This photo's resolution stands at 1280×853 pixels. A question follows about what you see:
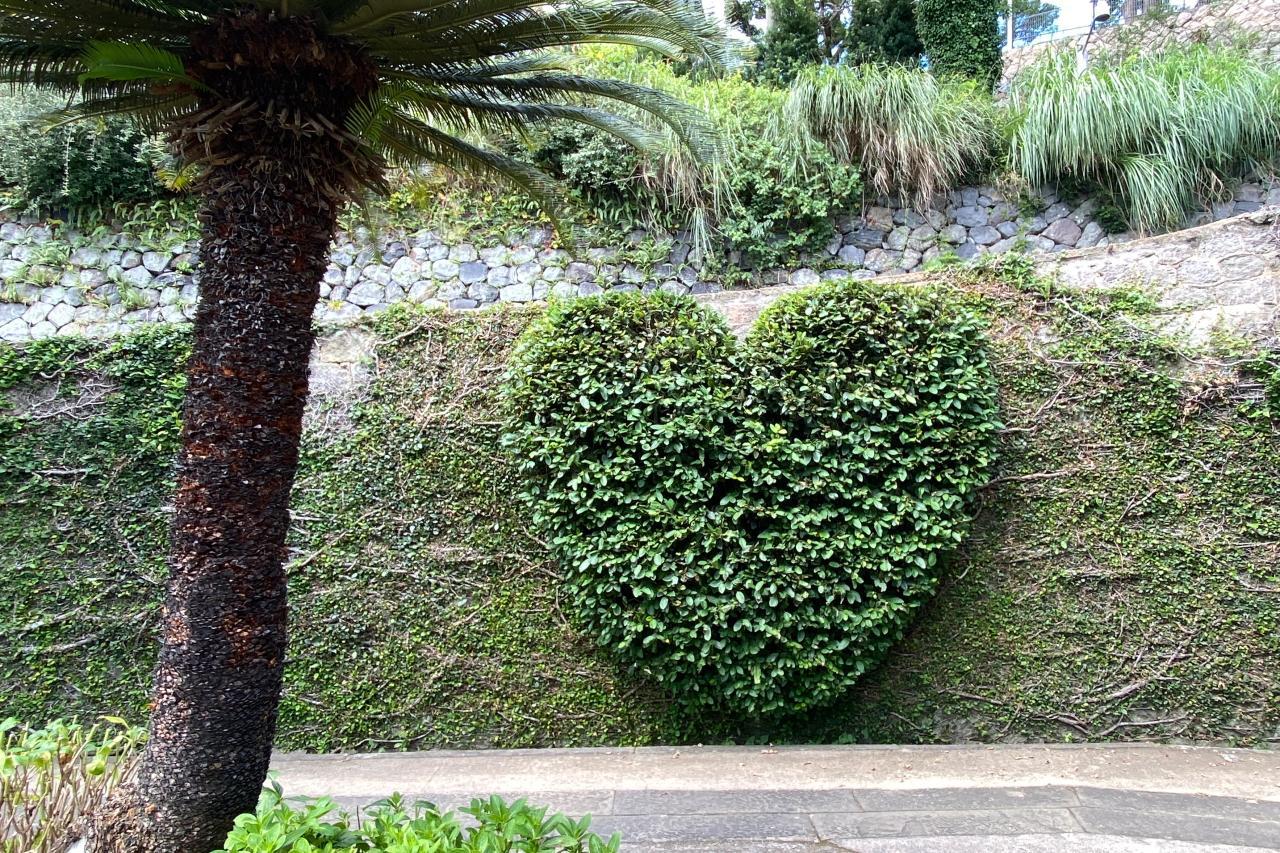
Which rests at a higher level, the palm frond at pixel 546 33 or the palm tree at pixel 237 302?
the palm frond at pixel 546 33

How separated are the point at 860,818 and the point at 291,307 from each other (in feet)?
10.9

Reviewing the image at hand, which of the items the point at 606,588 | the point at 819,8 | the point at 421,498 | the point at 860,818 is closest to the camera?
the point at 860,818

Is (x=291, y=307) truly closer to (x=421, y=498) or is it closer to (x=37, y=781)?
(x=37, y=781)

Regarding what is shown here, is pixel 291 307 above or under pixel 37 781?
above

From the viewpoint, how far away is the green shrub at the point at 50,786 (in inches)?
91.8

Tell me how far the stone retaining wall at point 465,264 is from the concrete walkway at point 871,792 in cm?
397

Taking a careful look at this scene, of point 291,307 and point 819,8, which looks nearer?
point 291,307

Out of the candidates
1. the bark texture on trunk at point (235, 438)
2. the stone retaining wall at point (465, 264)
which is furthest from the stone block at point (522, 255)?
the bark texture on trunk at point (235, 438)

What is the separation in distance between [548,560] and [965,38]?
8.07 meters

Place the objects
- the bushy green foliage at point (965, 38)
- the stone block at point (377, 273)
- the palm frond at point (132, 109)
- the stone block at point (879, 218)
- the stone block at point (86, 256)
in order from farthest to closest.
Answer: the bushy green foliage at point (965, 38) → the stone block at point (86, 256) → the stone block at point (377, 273) → the stone block at point (879, 218) → the palm frond at point (132, 109)

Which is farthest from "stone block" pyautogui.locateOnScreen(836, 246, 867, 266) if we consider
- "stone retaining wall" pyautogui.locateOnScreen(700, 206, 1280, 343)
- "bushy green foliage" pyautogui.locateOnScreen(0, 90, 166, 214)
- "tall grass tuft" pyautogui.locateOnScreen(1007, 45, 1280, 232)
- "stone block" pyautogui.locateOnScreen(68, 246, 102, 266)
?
"stone block" pyautogui.locateOnScreen(68, 246, 102, 266)

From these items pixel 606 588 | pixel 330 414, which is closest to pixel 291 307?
pixel 606 588

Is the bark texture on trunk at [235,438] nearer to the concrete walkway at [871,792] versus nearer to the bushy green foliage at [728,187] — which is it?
the concrete walkway at [871,792]

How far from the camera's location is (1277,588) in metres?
4.29
